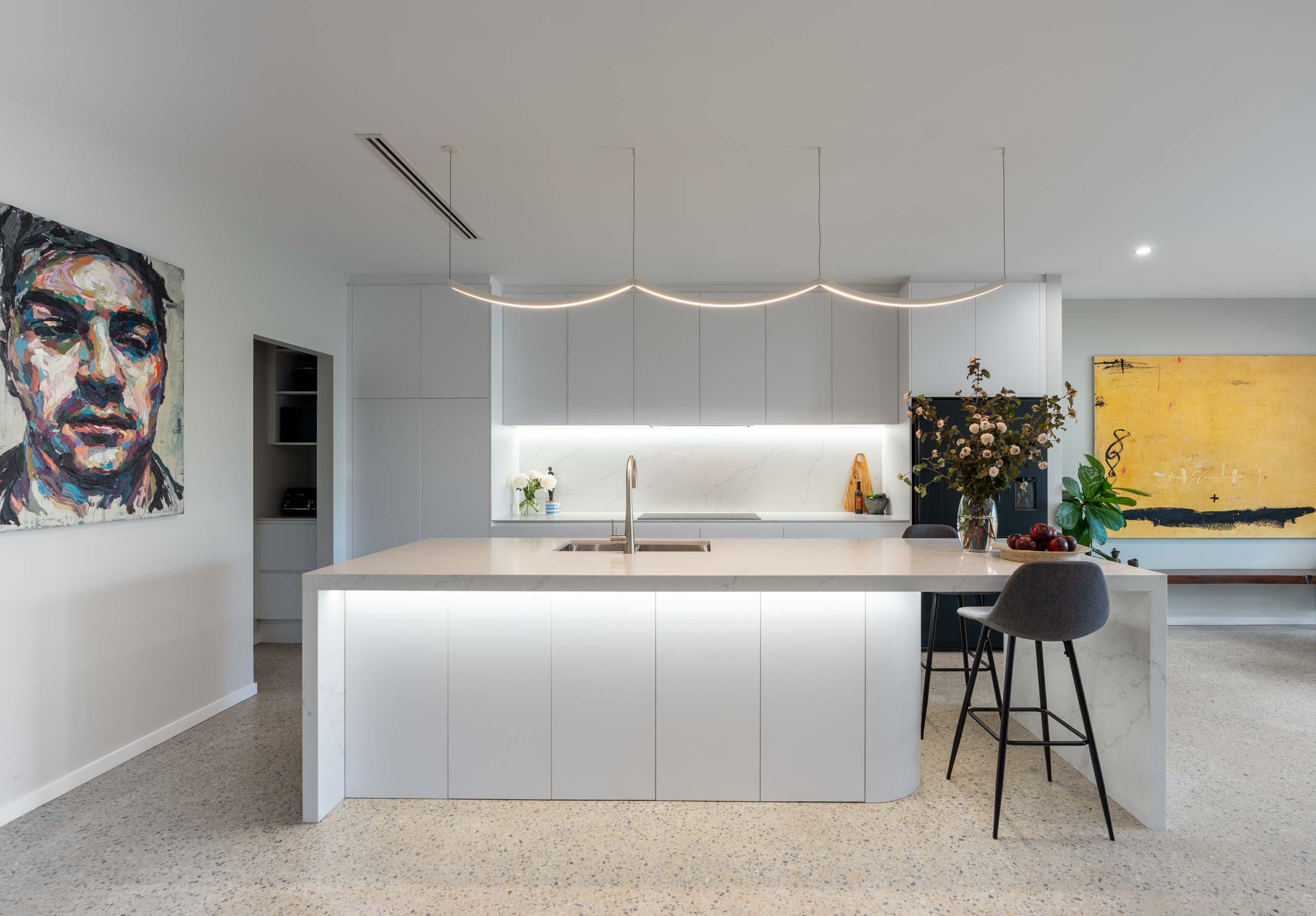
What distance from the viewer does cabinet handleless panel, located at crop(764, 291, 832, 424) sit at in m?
5.30

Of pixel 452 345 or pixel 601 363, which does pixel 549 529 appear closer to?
pixel 601 363

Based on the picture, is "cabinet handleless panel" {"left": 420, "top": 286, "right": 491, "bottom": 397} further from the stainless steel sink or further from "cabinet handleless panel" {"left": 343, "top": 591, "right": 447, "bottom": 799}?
"cabinet handleless panel" {"left": 343, "top": 591, "right": 447, "bottom": 799}

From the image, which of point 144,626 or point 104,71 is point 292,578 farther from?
point 104,71

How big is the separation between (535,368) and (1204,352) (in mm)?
5189

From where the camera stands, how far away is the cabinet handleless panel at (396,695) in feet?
9.00

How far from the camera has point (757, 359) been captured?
532 cm

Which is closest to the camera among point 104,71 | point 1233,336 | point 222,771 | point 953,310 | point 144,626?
point 104,71

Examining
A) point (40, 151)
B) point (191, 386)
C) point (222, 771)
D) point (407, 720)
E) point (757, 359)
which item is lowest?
point (222, 771)

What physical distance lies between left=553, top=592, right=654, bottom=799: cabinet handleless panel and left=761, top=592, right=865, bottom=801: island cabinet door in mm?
438

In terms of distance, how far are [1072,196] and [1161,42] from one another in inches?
53.5

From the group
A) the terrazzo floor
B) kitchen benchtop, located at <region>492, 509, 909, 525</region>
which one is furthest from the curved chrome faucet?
kitchen benchtop, located at <region>492, 509, 909, 525</region>

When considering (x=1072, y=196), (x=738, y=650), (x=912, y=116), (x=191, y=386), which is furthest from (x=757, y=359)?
(x=191, y=386)

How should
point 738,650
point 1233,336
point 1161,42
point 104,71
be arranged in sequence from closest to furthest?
point 1161,42
point 104,71
point 738,650
point 1233,336

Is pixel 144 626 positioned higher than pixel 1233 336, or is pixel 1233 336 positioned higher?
pixel 1233 336
